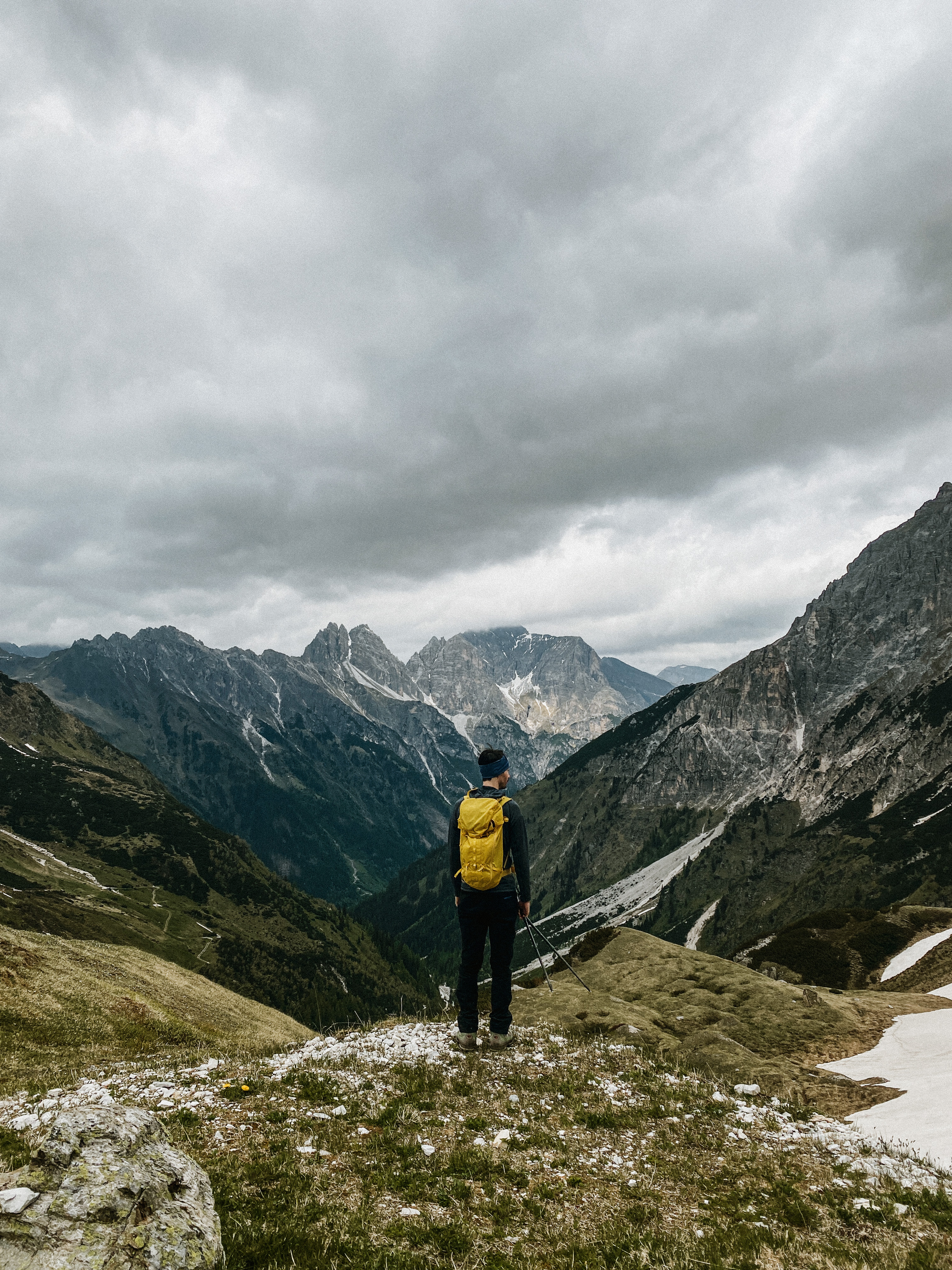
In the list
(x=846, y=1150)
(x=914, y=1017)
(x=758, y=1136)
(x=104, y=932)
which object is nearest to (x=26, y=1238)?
(x=758, y=1136)

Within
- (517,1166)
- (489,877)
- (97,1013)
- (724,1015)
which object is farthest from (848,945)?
(517,1166)

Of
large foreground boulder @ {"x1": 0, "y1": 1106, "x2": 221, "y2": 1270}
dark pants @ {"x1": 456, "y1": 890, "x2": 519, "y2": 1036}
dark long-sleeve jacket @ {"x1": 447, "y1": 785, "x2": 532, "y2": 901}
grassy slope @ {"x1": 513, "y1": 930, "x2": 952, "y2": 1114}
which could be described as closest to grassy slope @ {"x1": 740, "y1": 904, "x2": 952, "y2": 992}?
grassy slope @ {"x1": 513, "y1": 930, "x2": 952, "y2": 1114}

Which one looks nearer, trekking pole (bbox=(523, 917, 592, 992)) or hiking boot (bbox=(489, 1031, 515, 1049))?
trekking pole (bbox=(523, 917, 592, 992))

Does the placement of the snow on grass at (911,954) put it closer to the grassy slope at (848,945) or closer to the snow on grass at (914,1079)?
the grassy slope at (848,945)

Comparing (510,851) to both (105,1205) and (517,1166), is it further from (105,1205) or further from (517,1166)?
(105,1205)

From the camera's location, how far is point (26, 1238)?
582 centimetres

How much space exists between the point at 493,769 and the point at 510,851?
2042mm

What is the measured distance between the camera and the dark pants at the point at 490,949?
599 inches

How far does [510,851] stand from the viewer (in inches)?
606

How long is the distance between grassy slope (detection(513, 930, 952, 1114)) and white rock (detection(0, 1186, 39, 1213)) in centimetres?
1594

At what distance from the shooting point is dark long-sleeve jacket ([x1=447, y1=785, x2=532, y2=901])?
599 inches

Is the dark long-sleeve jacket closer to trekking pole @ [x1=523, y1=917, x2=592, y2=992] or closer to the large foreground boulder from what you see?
trekking pole @ [x1=523, y1=917, x2=592, y2=992]

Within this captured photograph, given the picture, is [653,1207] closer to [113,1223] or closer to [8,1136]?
[113,1223]

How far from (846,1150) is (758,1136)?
1.60 m
